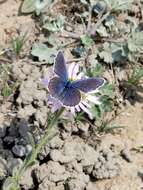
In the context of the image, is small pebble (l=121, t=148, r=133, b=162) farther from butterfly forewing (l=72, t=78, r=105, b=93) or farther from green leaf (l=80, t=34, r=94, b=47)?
butterfly forewing (l=72, t=78, r=105, b=93)

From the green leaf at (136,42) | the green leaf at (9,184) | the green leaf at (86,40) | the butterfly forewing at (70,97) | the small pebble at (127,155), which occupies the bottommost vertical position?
the small pebble at (127,155)

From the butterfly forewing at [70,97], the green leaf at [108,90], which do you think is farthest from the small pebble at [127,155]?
the butterfly forewing at [70,97]

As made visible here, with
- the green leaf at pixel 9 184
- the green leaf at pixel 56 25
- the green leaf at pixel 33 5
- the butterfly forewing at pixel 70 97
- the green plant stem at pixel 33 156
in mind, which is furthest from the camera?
the green leaf at pixel 33 5

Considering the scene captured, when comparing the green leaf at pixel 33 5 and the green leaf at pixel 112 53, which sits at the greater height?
the green leaf at pixel 33 5

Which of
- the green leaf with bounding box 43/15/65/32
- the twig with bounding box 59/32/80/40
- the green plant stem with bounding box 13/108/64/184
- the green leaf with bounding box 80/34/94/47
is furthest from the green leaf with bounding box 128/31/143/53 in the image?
the green plant stem with bounding box 13/108/64/184

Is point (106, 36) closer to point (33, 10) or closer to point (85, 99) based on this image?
point (33, 10)

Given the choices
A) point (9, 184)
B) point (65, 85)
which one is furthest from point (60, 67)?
point (9, 184)

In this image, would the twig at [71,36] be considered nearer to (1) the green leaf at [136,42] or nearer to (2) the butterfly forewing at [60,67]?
(1) the green leaf at [136,42]

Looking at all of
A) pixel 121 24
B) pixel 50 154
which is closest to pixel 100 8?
pixel 121 24
